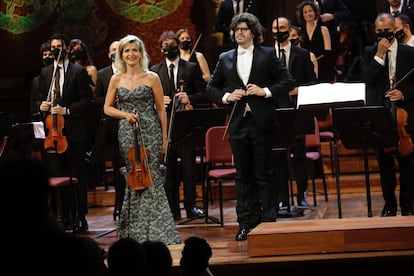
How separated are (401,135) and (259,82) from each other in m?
1.26

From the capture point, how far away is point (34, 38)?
36.7 feet

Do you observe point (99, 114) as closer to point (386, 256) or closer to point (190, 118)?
point (190, 118)

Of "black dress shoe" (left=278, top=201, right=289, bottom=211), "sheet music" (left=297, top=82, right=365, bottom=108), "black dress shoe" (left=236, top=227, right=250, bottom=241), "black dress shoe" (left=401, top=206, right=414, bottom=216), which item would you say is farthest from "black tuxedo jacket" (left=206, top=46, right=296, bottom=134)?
"black dress shoe" (left=278, top=201, right=289, bottom=211)

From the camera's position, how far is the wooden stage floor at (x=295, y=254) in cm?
498

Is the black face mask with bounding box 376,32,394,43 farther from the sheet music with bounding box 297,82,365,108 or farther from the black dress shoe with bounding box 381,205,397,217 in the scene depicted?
the black dress shoe with bounding box 381,205,397,217

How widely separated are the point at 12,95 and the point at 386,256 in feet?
22.7

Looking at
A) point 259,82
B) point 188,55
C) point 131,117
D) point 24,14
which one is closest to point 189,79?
point 188,55

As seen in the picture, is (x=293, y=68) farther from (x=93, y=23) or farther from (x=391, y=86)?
(x=93, y=23)

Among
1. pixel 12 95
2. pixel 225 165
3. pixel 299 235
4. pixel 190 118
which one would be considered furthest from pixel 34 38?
pixel 299 235

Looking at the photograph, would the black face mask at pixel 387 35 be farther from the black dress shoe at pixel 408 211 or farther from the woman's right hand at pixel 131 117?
the woman's right hand at pixel 131 117

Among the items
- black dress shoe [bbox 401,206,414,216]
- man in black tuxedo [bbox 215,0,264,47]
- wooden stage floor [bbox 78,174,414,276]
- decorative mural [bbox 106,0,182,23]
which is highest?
decorative mural [bbox 106,0,182,23]

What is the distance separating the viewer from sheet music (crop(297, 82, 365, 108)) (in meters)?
6.30

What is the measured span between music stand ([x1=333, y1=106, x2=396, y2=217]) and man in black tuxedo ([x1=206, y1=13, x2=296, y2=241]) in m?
0.46

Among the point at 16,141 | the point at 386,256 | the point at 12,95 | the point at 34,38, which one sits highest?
the point at 34,38
